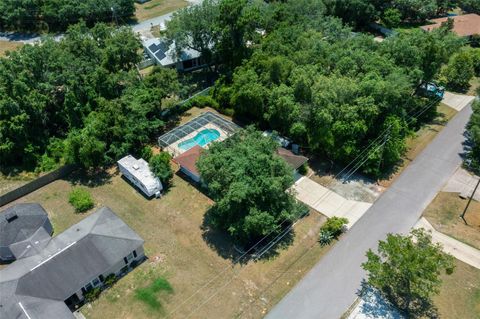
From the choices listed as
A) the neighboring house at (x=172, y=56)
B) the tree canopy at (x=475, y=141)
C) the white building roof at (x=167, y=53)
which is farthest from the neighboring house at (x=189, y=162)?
the tree canopy at (x=475, y=141)

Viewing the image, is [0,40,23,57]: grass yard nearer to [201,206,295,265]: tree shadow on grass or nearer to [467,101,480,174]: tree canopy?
[201,206,295,265]: tree shadow on grass

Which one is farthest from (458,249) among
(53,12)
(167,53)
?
(53,12)

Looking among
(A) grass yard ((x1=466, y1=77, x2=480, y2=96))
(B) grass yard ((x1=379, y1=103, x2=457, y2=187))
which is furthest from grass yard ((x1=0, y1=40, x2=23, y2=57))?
(A) grass yard ((x1=466, y1=77, x2=480, y2=96))

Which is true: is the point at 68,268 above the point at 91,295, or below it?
above

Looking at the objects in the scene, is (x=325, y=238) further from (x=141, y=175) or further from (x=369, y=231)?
(x=141, y=175)

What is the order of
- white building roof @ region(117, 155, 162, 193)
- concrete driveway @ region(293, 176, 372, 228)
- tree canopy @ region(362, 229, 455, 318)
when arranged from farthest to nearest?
white building roof @ region(117, 155, 162, 193) < concrete driveway @ region(293, 176, 372, 228) < tree canopy @ region(362, 229, 455, 318)

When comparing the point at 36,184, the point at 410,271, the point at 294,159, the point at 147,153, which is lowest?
the point at 36,184

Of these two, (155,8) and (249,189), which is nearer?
(249,189)

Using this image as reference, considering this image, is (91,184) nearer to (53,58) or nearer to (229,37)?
(53,58)

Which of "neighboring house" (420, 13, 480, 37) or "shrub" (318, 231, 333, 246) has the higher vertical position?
"neighboring house" (420, 13, 480, 37)
